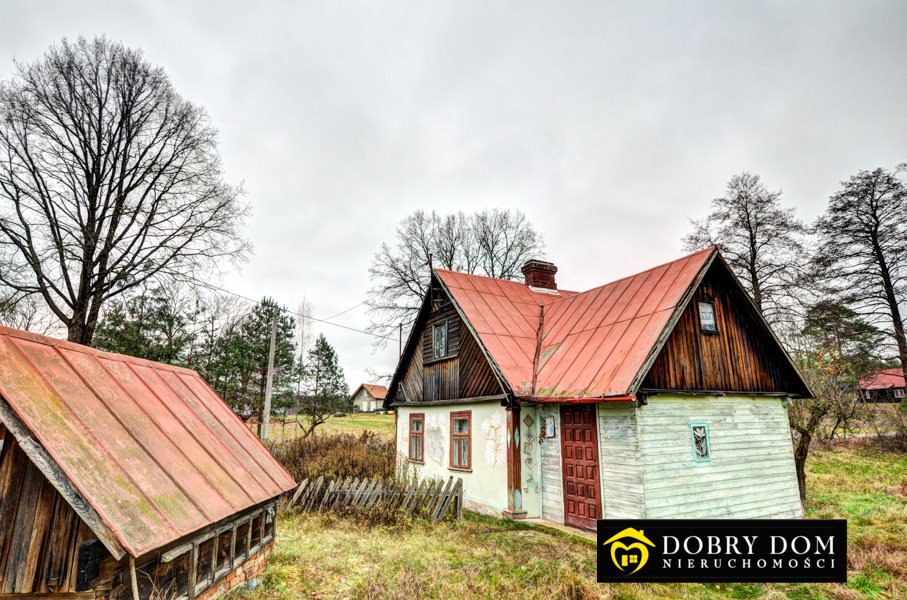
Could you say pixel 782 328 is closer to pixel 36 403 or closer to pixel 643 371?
pixel 643 371

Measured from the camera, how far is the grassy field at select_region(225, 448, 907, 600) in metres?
6.12

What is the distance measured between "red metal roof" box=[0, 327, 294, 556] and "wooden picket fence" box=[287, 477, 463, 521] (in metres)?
4.80

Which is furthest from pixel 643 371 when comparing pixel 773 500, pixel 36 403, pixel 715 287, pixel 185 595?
pixel 36 403

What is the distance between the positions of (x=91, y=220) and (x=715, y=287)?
54.0 feet

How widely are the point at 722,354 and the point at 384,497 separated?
808 cm

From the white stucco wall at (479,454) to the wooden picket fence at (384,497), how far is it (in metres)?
1.12

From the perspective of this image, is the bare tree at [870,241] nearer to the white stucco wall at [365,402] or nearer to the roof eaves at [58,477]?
the roof eaves at [58,477]

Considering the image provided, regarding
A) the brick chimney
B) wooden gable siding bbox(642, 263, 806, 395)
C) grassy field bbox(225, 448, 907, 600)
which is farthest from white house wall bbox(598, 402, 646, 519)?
the brick chimney

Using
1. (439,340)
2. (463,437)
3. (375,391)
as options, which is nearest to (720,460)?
(463,437)

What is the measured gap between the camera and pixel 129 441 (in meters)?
4.20

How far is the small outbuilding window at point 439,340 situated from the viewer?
14.3 meters

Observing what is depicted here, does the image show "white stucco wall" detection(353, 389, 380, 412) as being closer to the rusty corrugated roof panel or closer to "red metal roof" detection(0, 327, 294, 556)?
the rusty corrugated roof panel

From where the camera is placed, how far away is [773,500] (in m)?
10.5

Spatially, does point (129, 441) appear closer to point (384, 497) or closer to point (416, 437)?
point (384, 497)
